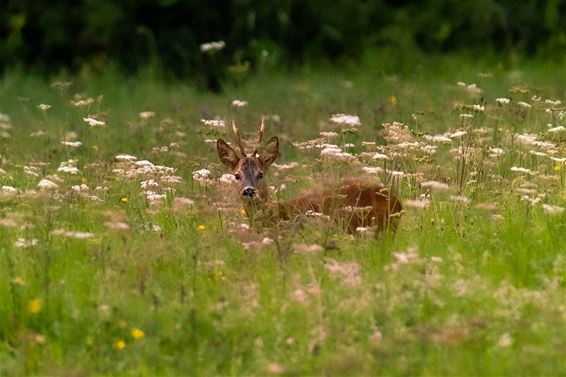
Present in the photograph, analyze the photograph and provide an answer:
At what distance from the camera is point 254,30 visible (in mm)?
20484

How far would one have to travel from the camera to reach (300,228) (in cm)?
812

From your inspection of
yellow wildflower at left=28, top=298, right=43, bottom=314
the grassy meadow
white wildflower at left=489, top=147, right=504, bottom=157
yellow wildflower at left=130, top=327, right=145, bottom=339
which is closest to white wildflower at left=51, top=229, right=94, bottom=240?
the grassy meadow

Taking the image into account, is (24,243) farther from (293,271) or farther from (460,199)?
(460,199)

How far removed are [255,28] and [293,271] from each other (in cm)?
1343

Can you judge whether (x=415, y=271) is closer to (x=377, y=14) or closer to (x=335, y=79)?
(x=335, y=79)

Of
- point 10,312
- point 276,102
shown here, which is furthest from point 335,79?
point 10,312

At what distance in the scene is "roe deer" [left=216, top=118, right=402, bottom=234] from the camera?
8406mm

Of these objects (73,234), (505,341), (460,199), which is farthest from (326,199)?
(505,341)

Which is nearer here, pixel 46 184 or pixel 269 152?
pixel 46 184

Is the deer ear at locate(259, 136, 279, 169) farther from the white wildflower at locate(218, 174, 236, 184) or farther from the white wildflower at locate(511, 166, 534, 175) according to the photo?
the white wildflower at locate(511, 166, 534, 175)

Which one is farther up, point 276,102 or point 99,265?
point 99,265

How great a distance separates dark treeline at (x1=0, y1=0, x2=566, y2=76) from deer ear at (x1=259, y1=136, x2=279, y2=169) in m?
10.5

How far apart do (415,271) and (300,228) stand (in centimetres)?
116

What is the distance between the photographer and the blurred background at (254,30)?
66.4 ft
